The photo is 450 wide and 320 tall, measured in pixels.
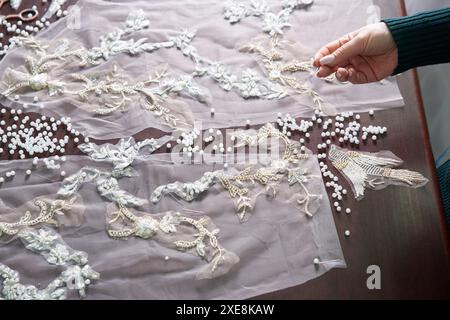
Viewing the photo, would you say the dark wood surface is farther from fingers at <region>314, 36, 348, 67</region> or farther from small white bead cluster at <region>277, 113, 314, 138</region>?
fingers at <region>314, 36, 348, 67</region>

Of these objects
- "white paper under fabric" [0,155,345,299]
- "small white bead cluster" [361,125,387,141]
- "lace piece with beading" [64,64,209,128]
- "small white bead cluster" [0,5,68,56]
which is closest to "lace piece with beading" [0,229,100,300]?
"white paper under fabric" [0,155,345,299]

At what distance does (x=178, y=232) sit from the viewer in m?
0.89

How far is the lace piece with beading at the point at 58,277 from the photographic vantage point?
2.75 ft

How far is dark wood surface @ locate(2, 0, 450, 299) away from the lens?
2.73ft

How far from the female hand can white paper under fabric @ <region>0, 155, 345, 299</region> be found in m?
0.27

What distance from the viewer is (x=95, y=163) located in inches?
37.4

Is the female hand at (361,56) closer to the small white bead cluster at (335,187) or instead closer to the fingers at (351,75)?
the fingers at (351,75)

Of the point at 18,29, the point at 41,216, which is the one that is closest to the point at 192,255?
the point at 41,216

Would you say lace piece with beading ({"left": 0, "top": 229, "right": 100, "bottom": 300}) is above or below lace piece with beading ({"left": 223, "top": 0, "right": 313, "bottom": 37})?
below

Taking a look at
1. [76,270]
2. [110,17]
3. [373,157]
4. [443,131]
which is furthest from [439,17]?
[76,270]

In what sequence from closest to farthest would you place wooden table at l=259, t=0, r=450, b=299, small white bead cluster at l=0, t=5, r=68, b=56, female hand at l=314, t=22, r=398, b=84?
wooden table at l=259, t=0, r=450, b=299 → female hand at l=314, t=22, r=398, b=84 → small white bead cluster at l=0, t=5, r=68, b=56

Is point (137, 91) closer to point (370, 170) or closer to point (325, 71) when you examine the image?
point (325, 71)

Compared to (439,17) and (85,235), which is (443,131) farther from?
(85,235)

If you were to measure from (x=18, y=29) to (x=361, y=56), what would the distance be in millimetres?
752
